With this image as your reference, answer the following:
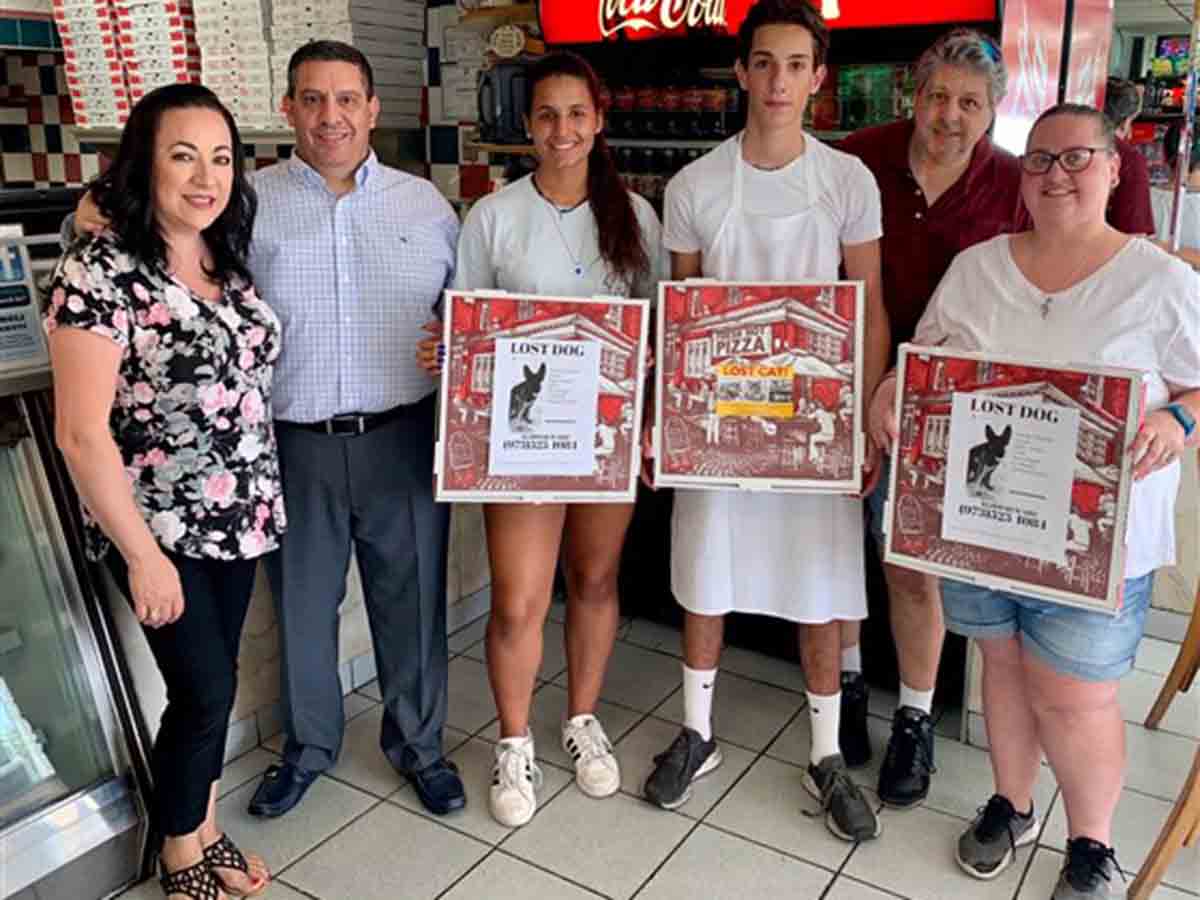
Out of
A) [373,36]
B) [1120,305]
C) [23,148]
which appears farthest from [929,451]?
[23,148]

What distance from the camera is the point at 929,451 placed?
2.13m

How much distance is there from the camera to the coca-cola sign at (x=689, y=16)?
2.91 metres

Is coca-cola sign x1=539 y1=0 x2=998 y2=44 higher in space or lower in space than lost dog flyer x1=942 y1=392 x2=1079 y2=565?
higher

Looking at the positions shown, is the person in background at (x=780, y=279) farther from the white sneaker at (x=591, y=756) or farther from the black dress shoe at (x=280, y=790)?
the black dress shoe at (x=280, y=790)

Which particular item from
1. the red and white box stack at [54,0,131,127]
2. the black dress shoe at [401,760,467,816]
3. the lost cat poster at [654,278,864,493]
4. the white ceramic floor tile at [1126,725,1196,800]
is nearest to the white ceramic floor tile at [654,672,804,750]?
the black dress shoe at [401,760,467,816]

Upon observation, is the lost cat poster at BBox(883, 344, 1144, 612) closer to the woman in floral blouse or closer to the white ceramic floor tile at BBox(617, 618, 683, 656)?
the woman in floral blouse

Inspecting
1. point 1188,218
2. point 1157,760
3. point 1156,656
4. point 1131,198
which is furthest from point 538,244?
point 1188,218

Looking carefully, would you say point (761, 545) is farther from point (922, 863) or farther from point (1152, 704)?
point (1152, 704)

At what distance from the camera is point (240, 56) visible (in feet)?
14.1

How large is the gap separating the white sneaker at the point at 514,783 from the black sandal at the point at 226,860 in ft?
1.86

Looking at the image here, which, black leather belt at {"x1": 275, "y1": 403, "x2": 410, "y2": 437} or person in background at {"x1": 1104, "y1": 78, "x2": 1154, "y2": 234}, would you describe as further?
person in background at {"x1": 1104, "y1": 78, "x2": 1154, "y2": 234}

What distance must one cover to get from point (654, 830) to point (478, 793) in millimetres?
468

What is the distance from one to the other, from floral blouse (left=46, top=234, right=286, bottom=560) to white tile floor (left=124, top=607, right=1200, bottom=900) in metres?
0.84

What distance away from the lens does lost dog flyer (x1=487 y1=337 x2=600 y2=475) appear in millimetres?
2246
